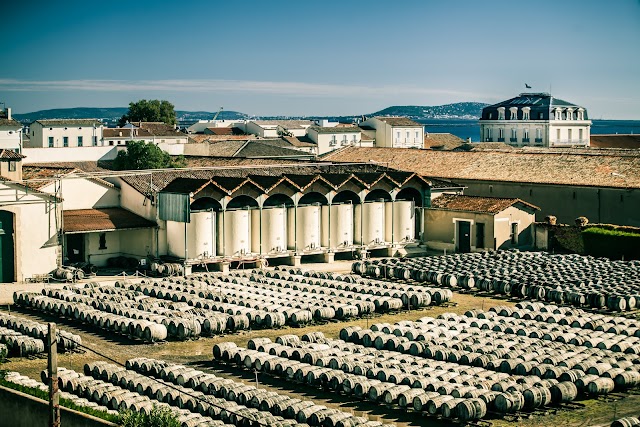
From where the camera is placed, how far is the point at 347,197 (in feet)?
207

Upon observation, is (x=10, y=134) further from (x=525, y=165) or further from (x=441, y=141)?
(x=525, y=165)

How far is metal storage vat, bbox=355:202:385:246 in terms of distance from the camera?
62.7m

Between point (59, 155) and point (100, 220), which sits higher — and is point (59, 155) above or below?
above

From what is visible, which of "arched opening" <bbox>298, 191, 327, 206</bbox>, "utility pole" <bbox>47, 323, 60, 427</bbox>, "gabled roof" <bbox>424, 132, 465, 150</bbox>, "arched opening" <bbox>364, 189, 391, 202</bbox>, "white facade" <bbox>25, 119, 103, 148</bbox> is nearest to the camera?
"utility pole" <bbox>47, 323, 60, 427</bbox>

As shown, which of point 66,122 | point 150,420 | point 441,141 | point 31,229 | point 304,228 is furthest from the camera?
point 441,141

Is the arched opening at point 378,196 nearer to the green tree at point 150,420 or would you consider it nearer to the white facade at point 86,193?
the white facade at point 86,193

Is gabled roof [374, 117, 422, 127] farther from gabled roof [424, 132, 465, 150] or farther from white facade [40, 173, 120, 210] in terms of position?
white facade [40, 173, 120, 210]

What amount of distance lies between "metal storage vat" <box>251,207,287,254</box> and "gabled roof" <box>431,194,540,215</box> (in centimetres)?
1110

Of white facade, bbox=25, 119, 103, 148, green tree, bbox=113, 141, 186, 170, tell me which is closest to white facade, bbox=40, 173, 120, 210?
green tree, bbox=113, 141, 186, 170

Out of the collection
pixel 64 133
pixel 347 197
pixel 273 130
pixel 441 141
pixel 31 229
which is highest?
pixel 273 130

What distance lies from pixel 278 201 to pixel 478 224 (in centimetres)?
1274

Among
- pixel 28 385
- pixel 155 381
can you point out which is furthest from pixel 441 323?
pixel 28 385

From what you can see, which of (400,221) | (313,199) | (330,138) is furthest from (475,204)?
(330,138)

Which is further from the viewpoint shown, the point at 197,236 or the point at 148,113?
the point at 148,113
